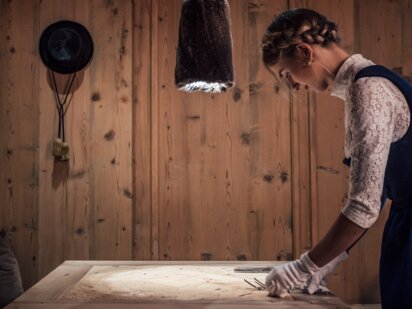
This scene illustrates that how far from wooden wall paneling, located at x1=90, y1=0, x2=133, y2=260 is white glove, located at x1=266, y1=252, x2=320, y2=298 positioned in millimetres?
1852

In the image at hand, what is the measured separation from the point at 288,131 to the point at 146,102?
3.25 ft

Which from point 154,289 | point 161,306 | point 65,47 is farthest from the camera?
point 65,47

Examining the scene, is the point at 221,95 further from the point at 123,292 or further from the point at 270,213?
the point at 123,292

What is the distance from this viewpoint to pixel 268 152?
317 centimetres

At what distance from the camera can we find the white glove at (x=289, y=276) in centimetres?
131

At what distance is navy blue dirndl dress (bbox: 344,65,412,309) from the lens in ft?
3.84

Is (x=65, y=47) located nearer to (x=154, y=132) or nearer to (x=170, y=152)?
(x=154, y=132)

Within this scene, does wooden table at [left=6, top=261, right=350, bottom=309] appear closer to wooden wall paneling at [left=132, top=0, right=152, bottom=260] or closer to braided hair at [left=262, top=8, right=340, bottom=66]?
braided hair at [left=262, top=8, right=340, bottom=66]

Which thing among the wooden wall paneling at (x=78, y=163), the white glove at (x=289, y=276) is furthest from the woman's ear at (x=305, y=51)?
the wooden wall paneling at (x=78, y=163)

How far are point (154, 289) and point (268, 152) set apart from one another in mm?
1850

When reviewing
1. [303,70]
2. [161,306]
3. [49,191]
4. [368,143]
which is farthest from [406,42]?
[161,306]

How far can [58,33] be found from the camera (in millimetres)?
3090

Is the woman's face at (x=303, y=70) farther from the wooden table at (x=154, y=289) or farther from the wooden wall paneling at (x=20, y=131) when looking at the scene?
the wooden wall paneling at (x=20, y=131)

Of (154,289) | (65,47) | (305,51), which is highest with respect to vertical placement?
(65,47)
